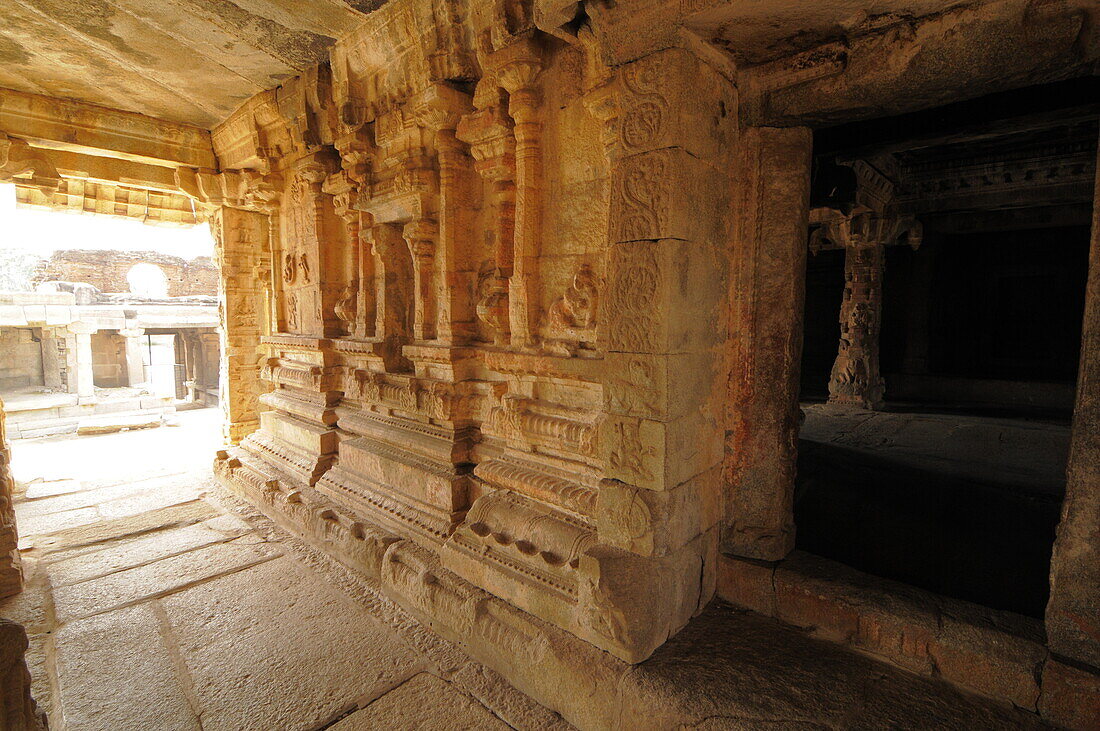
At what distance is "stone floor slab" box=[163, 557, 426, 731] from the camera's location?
2320mm

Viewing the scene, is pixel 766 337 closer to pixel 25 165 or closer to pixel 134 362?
pixel 25 165

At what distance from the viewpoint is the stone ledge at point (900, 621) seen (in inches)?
72.5

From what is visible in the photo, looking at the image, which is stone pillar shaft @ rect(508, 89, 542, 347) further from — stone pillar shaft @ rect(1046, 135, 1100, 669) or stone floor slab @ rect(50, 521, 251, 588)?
stone floor slab @ rect(50, 521, 251, 588)

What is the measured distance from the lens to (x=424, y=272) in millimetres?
3930

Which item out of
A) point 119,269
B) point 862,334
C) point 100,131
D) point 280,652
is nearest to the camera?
point 280,652

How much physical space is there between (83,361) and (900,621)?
1867cm

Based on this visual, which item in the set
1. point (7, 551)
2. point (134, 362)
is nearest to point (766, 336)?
point (7, 551)

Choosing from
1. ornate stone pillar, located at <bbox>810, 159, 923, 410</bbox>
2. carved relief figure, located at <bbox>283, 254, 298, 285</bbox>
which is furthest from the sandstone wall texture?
ornate stone pillar, located at <bbox>810, 159, 923, 410</bbox>

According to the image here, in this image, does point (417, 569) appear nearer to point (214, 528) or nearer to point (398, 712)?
point (398, 712)

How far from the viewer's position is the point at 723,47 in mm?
2129

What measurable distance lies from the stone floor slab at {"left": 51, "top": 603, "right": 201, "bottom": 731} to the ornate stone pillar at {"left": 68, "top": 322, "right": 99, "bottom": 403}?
14696 millimetres

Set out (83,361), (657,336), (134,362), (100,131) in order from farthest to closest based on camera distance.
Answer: (134,362) < (83,361) < (100,131) < (657,336)

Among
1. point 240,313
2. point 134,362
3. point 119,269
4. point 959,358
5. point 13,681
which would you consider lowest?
point 134,362

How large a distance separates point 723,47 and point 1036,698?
9.08 feet
